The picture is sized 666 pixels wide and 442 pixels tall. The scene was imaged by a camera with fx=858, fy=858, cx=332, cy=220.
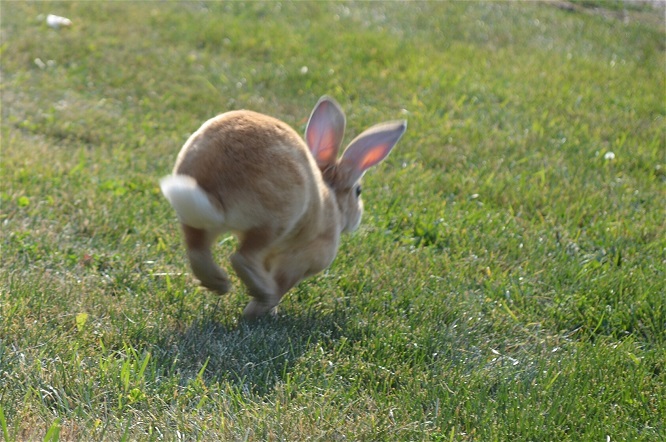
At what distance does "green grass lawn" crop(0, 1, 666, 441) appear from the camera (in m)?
3.03

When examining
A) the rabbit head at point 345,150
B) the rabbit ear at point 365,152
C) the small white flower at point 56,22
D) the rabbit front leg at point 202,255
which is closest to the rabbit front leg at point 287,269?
the rabbit front leg at point 202,255

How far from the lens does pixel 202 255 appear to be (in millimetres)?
3502

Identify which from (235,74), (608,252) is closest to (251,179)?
(608,252)

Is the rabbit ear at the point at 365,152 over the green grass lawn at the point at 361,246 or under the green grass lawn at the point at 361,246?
over

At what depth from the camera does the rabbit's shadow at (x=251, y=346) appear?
3.21 meters

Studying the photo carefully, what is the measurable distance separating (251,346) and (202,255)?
0.43 meters

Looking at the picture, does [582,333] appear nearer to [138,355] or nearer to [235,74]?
[138,355]

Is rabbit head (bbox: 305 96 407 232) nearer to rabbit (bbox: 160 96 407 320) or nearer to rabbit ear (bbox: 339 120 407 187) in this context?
rabbit ear (bbox: 339 120 407 187)

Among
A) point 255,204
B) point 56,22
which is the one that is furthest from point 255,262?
point 56,22

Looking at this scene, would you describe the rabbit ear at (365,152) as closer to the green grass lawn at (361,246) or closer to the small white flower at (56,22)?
the green grass lawn at (361,246)

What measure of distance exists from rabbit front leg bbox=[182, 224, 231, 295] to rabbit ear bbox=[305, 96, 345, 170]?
84 cm

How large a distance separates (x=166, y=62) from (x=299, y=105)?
1.36 metres

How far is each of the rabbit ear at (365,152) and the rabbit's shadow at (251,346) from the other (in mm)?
705

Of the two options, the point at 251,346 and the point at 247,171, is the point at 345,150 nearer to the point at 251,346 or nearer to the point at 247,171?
the point at 247,171
